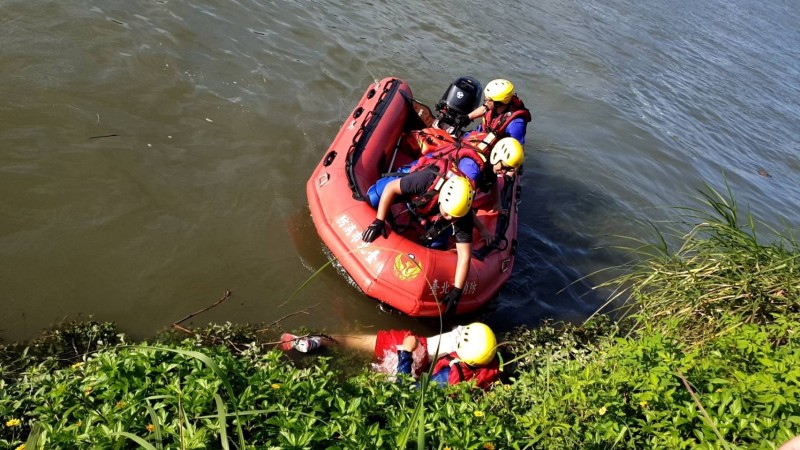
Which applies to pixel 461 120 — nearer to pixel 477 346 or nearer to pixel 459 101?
pixel 459 101

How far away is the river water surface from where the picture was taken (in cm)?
475

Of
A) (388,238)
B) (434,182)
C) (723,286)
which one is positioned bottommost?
(388,238)

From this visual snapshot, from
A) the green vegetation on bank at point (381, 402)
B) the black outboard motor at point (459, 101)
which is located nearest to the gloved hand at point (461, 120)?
the black outboard motor at point (459, 101)

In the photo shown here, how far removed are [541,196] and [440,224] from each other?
3.03 meters

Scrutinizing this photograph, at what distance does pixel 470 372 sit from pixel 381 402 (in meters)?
1.83

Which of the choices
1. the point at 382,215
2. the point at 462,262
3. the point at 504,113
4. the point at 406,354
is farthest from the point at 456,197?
the point at 504,113

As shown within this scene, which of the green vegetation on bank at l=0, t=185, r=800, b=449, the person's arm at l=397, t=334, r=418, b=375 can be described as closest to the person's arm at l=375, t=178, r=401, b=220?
the person's arm at l=397, t=334, r=418, b=375

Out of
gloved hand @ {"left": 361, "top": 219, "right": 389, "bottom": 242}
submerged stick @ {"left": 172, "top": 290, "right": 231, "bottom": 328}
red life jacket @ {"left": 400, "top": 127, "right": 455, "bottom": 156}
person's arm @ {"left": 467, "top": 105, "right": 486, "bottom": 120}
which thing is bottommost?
submerged stick @ {"left": 172, "top": 290, "right": 231, "bottom": 328}

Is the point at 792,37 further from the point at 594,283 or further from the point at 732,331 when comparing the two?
the point at 732,331

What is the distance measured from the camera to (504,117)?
22.0ft

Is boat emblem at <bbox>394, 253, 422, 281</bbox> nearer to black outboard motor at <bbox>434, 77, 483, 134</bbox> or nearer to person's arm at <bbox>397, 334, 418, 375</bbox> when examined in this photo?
person's arm at <bbox>397, 334, 418, 375</bbox>

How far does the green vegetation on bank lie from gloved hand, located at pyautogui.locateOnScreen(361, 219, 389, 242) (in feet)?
6.00

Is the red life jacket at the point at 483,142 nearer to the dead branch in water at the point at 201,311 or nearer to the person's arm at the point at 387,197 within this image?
the person's arm at the point at 387,197

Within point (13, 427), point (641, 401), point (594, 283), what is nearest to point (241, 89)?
point (594, 283)
